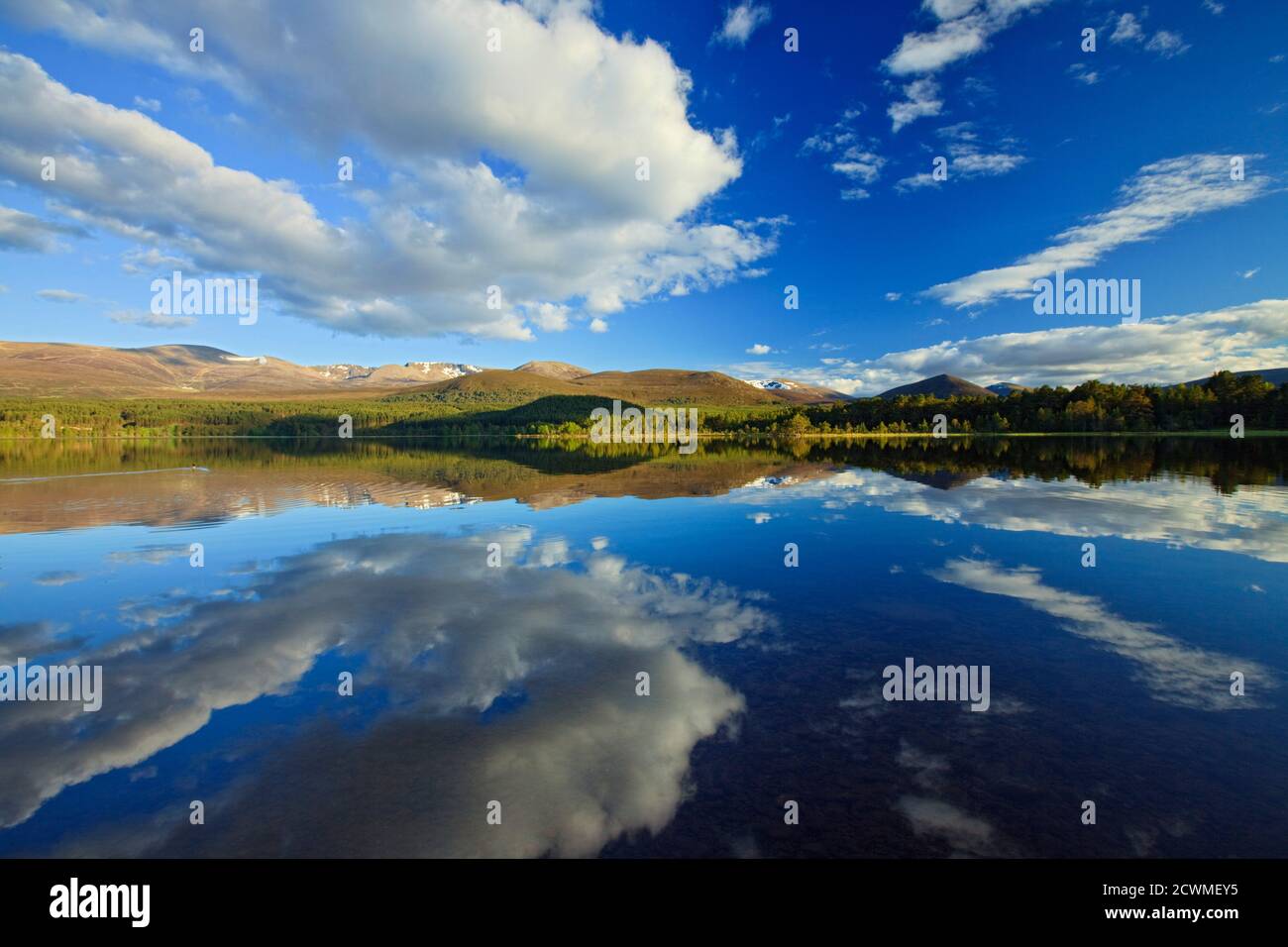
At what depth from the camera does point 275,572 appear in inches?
786

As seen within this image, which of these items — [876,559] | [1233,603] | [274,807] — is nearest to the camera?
[274,807]

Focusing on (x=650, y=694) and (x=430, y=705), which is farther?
(x=650, y=694)

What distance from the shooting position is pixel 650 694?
10992 millimetres

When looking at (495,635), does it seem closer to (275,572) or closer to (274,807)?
(274,807)

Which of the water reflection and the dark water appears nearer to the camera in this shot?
the dark water

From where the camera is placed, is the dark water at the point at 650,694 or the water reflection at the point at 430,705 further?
the water reflection at the point at 430,705

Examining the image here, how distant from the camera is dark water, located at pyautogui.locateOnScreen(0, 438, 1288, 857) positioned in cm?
721

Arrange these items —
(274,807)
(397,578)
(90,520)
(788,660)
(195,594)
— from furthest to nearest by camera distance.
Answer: (90,520), (397,578), (195,594), (788,660), (274,807)

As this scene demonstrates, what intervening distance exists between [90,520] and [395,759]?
32.7m

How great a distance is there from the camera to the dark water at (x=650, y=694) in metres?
7.21
